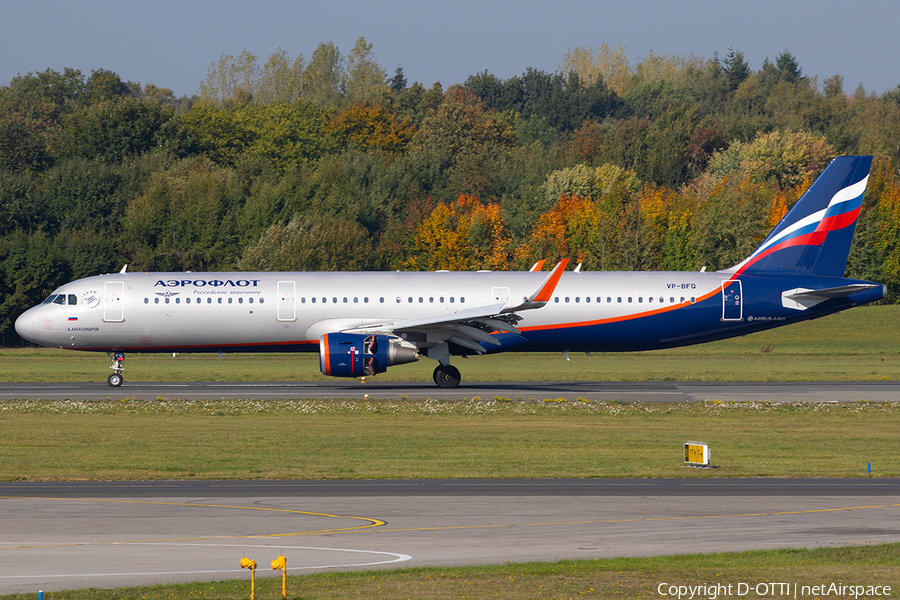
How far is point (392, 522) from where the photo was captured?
1673 cm

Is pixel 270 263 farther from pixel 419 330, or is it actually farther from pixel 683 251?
pixel 419 330

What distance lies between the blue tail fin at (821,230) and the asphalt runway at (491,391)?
4865mm

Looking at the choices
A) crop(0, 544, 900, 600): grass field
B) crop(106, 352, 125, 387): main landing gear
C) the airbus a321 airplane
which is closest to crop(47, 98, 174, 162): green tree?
crop(106, 352, 125, 387): main landing gear

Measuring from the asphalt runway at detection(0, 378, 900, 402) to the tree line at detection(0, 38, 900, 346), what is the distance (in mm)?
35893

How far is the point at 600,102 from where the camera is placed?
159375 millimetres

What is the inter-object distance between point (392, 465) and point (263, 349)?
18.9 meters

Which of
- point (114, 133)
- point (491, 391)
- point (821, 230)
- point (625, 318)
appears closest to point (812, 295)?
point (821, 230)

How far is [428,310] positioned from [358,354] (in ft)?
12.8

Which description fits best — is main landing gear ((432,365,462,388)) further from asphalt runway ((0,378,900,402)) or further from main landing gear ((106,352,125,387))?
main landing gear ((106,352,125,387))

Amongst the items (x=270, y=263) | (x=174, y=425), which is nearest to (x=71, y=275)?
(x=270, y=263)

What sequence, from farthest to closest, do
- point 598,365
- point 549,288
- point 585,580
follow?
point 598,365 → point 549,288 → point 585,580

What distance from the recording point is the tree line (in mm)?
84812

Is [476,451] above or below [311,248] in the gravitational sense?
below

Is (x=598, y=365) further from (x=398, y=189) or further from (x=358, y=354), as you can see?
(x=398, y=189)
